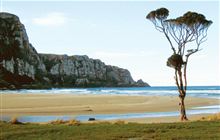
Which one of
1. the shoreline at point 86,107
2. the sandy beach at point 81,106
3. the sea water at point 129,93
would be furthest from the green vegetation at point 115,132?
the sandy beach at point 81,106

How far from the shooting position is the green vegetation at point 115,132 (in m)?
17.5

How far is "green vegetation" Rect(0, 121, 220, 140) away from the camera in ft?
57.5

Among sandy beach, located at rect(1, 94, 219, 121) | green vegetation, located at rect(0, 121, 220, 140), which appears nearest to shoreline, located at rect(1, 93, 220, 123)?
sandy beach, located at rect(1, 94, 219, 121)

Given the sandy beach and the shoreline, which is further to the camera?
the sandy beach

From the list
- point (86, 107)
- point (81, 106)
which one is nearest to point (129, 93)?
point (81, 106)

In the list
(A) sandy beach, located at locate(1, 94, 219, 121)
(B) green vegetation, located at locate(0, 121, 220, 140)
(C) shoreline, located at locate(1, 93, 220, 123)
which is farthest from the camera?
(A) sandy beach, located at locate(1, 94, 219, 121)

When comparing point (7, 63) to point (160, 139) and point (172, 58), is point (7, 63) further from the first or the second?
point (160, 139)

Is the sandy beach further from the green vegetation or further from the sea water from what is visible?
the green vegetation

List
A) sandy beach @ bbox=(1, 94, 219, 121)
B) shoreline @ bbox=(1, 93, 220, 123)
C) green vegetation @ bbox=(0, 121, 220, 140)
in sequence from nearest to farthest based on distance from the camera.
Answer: green vegetation @ bbox=(0, 121, 220, 140)
shoreline @ bbox=(1, 93, 220, 123)
sandy beach @ bbox=(1, 94, 219, 121)

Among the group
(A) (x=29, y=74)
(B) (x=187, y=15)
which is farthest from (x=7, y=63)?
(B) (x=187, y=15)

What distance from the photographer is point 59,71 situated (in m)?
190

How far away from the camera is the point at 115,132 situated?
18906 millimetres

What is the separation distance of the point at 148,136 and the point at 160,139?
95 cm

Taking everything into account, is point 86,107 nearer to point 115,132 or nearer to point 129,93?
point 115,132
